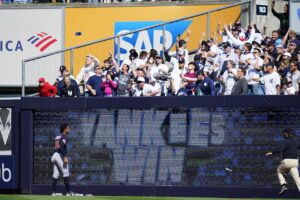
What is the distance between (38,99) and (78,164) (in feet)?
5.86

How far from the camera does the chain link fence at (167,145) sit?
72.3 feet

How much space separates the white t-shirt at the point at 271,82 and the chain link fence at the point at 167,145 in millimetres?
787

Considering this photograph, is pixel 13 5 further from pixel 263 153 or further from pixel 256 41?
pixel 263 153

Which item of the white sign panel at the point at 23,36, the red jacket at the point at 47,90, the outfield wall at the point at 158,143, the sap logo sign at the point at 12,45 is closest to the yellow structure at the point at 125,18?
the white sign panel at the point at 23,36

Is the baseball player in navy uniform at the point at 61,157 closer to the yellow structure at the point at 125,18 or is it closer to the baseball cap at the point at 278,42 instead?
the yellow structure at the point at 125,18

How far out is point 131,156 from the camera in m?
23.0

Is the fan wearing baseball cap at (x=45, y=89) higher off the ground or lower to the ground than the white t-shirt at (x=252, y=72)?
lower

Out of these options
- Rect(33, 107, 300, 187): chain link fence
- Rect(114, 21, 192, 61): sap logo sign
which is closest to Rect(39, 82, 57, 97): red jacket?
Rect(33, 107, 300, 187): chain link fence

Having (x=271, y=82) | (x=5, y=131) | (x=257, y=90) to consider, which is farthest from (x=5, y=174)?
(x=271, y=82)

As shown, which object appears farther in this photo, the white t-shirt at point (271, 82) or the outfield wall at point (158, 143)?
the white t-shirt at point (271, 82)

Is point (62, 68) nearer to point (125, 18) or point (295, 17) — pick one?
point (125, 18)

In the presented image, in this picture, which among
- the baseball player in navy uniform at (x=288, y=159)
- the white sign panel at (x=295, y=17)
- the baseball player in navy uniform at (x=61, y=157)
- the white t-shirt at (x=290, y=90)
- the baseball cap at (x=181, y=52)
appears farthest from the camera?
the white sign panel at (x=295, y=17)

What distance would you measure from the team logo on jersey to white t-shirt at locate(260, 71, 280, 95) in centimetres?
1000

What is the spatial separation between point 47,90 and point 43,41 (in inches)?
280
